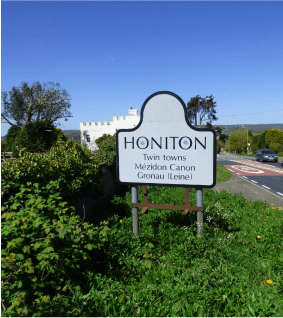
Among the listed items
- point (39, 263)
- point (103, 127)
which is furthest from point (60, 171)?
point (103, 127)

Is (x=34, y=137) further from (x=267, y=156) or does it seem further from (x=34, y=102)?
(x=267, y=156)

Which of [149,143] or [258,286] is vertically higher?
[149,143]

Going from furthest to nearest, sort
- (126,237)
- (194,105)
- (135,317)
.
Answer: (194,105) → (126,237) → (135,317)

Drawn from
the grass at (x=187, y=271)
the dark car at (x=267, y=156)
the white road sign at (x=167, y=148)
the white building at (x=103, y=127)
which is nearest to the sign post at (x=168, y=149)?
the white road sign at (x=167, y=148)

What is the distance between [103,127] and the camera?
161 feet

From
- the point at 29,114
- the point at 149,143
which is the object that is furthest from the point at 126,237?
the point at 29,114

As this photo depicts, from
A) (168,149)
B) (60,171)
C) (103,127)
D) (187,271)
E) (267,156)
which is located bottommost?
(187,271)

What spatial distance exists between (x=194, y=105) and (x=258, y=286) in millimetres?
25066

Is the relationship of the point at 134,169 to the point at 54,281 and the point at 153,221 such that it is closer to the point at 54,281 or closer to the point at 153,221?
the point at 153,221

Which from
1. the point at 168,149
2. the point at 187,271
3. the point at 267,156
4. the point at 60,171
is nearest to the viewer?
the point at 187,271

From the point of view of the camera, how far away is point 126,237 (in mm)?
4238

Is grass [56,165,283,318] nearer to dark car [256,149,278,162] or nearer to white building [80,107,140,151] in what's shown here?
dark car [256,149,278,162]

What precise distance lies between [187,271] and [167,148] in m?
2.01

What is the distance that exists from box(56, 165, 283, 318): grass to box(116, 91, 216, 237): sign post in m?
0.55
